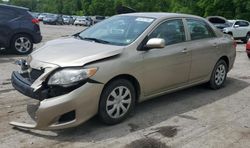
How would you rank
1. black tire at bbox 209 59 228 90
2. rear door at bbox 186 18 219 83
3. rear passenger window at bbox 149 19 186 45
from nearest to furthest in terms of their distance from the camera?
rear passenger window at bbox 149 19 186 45, rear door at bbox 186 18 219 83, black tire at bbox 209 59 228 90

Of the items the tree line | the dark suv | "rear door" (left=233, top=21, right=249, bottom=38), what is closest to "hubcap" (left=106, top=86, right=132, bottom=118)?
the dark suv

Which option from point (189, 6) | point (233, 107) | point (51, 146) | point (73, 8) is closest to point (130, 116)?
point (51, 146)

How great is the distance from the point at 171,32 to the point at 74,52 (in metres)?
1.88

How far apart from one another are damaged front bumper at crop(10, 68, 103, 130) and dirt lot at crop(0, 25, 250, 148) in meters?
0.23

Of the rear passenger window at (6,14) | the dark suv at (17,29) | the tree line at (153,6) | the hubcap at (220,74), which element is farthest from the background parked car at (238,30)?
the tree line at (153,6)

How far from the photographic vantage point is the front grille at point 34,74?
15.5 feet

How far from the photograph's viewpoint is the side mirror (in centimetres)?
519

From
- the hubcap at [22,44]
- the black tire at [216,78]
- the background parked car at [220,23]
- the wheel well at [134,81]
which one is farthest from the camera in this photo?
the background parked car at [220,23]

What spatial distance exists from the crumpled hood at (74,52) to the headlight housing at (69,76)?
9cm

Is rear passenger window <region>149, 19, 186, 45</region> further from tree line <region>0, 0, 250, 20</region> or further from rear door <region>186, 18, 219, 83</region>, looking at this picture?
tree line <region>0, 0, 250, 20</region>

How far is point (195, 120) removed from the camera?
5418 mm

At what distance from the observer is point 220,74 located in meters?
7.37

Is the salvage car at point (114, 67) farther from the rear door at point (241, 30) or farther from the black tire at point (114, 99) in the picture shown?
the rear door at point (241, 30)

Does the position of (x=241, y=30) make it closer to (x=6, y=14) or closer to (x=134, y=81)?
(x=6, y=14)
